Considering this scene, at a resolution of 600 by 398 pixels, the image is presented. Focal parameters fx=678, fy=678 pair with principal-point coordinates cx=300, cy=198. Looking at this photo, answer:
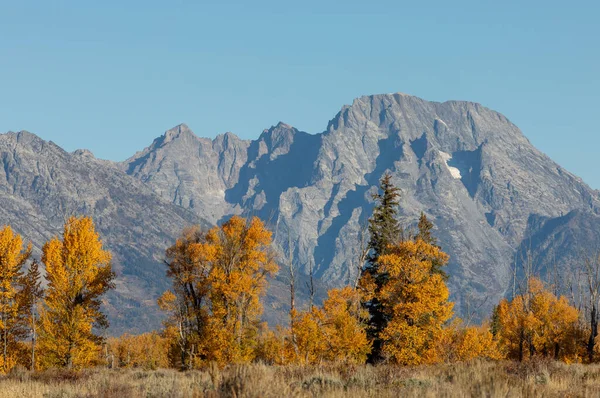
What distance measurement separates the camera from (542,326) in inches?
2803

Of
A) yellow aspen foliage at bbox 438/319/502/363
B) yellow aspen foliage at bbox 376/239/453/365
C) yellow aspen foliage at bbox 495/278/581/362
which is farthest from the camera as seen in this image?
yellow aspen foliage at bbox 495/278/581/362

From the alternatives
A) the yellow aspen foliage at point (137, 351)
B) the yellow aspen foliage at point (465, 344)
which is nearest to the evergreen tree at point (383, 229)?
the yellow aspen foliage at point (465, 344)

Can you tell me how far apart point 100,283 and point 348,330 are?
1788 cm

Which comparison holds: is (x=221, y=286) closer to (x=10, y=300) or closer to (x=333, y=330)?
(x=333, y=330)

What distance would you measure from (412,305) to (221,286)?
13.8 metres

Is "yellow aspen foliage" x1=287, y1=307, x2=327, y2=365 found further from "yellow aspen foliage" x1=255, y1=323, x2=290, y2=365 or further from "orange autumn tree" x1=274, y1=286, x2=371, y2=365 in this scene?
"yellow aspen foliage" x1=255, y1=323, x2=290, y2=365

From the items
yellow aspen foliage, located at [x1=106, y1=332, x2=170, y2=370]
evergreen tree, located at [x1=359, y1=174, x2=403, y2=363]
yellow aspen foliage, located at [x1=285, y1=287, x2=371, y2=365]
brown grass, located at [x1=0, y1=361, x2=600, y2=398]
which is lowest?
yellow aspen foliage, located at [x1=106, y1=332, x2=170, y2=370]

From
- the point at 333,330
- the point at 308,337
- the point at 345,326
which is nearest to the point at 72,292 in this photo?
the point at 308,337

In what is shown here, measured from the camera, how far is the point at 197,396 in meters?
11.2

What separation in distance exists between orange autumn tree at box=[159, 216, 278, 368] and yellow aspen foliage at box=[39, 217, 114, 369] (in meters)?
5.03

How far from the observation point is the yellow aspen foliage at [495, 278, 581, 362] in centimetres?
6644

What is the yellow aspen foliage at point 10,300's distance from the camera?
156 feet

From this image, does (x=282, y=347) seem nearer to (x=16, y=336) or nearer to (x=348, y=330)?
(x=348, y=330)

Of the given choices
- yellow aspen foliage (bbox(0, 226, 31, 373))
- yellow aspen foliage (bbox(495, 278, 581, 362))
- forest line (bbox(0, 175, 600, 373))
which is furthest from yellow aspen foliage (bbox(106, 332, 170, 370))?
forest line (bbox(0, 175, 600, 373))
